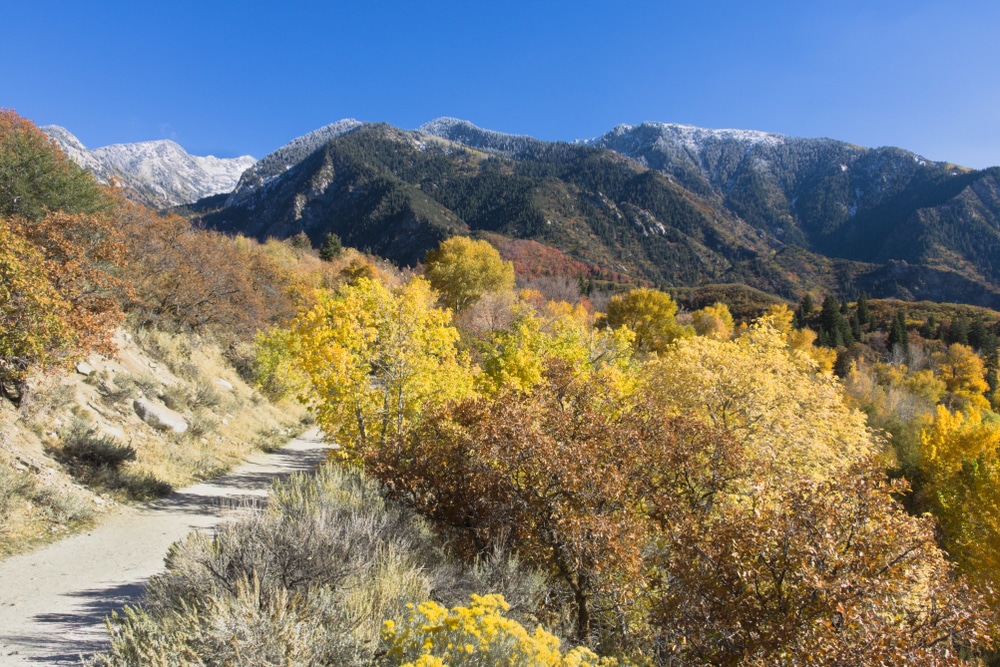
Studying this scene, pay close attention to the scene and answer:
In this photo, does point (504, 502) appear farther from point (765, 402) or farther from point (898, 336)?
point (898, 336)

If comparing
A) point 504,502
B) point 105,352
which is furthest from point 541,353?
point 105,352

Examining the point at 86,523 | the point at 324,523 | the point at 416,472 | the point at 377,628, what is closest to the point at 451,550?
the point at 416,472

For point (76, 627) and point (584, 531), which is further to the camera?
point (584, 531)

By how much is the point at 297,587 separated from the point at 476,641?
75.5 inches

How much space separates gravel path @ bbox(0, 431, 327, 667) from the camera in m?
4.92

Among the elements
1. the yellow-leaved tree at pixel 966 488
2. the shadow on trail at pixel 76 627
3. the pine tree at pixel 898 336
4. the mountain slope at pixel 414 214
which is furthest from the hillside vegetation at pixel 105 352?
the mountain slope at pixel 414 214

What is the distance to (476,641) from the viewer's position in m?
4.03

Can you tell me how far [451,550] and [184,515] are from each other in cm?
581

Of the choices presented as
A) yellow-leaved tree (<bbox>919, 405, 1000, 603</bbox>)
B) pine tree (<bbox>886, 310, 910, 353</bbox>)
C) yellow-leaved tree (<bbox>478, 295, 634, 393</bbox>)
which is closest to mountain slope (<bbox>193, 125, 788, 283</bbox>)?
pine tree (<bbox>886, 310, 910, 353</bbox>)

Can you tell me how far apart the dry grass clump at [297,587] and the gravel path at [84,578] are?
516mm

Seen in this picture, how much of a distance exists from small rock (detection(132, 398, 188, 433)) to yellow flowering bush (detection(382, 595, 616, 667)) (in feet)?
38.9

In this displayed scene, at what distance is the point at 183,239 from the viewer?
22297mm

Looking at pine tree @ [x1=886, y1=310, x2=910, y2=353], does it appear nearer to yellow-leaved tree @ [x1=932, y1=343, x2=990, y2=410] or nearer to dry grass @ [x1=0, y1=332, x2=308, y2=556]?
yellow-leaved tree @ [x1=932, y1=343, x2=990, y2=410]

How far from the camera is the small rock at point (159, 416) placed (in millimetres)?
12727
